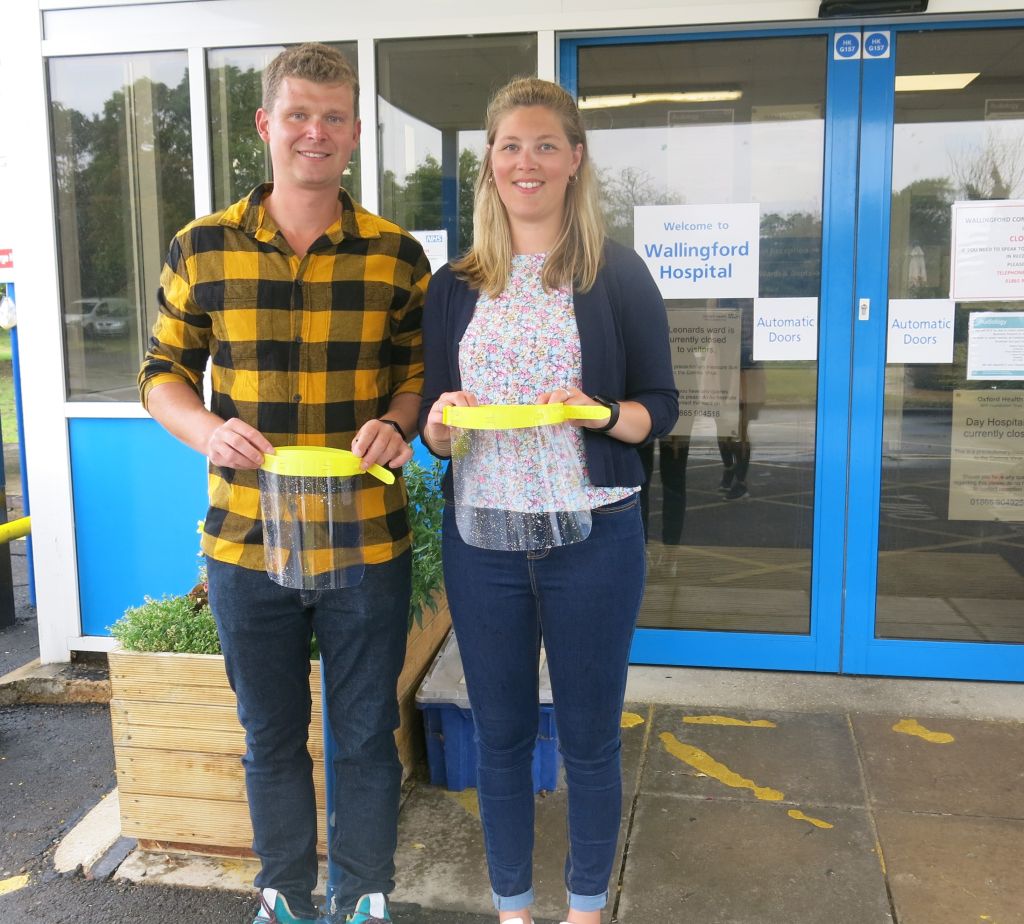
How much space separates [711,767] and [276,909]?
1.65 metres

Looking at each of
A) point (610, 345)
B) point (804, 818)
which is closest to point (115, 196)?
point (610, 345)

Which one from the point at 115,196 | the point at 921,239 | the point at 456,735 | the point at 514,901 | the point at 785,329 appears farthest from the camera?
the point at 115,196

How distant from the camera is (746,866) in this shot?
9.60ft

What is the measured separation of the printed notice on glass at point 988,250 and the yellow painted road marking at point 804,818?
2133 mm

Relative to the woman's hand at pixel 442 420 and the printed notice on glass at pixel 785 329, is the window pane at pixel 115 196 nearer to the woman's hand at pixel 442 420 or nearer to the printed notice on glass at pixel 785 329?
the printed notice on glass at pixel 785 329

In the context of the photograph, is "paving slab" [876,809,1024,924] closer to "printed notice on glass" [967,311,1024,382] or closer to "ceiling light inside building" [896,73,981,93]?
"printed notice on glass" [967,311,1024,382]

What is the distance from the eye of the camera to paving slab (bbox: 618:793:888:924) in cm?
272

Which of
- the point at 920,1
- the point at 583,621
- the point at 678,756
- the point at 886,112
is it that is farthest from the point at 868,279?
the point at 583,621

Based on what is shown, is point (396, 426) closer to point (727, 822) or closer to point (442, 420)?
point (442, 420)

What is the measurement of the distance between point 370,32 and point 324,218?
6.98 ft

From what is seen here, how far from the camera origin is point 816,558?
4.23 meters

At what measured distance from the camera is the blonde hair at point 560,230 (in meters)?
2.28

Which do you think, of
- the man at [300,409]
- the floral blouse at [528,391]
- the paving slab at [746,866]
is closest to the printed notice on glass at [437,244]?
the man at [300,409]

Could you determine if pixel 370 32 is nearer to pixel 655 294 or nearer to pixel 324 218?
pixel 324 218
